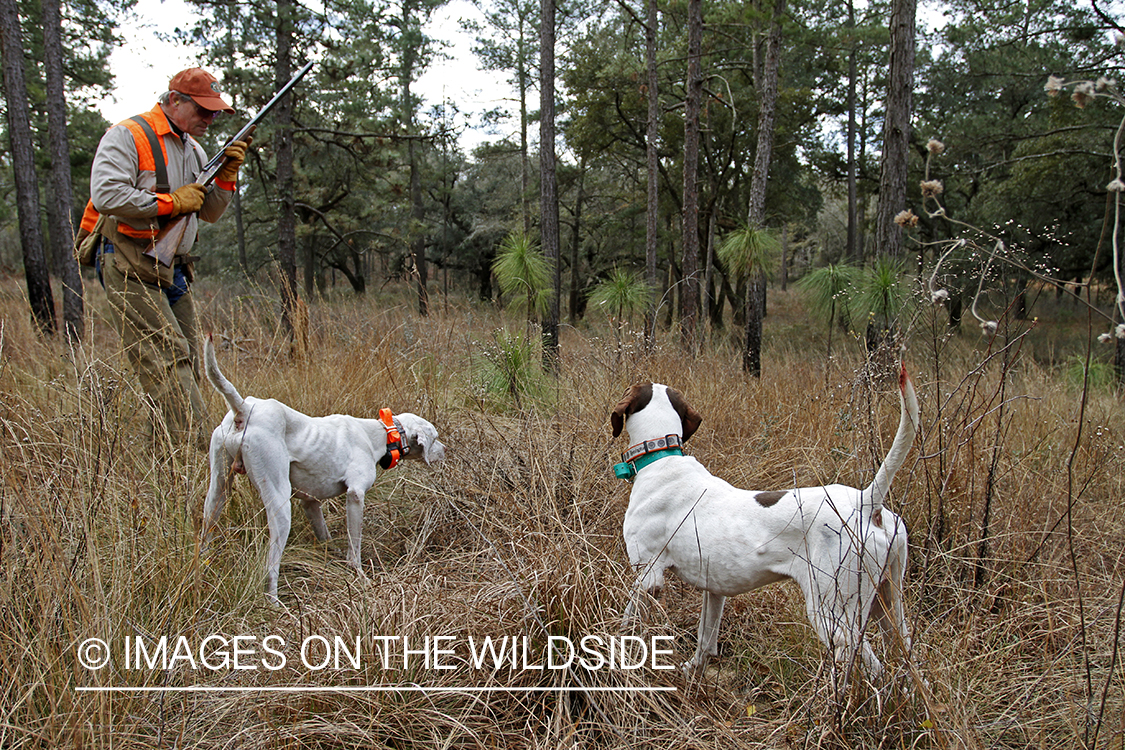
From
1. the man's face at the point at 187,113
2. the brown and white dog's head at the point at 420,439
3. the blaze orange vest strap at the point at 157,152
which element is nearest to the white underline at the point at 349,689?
the brown and white dog's head at the point at 420,439

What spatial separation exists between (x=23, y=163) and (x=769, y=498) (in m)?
9.15

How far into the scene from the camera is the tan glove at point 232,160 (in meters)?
3.60

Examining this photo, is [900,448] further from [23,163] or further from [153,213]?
[23,163]

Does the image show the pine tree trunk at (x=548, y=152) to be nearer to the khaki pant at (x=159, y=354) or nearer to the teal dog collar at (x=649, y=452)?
the khaki pant at (x=159, y=354)

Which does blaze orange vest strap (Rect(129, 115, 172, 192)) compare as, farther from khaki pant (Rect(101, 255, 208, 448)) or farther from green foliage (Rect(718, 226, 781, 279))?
green foliage (Rect(718, 226, 781, 279))

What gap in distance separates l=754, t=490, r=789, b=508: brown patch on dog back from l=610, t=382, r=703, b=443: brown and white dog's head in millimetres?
410

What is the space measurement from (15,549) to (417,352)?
362cm

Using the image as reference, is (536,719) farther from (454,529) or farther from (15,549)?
(15,549)

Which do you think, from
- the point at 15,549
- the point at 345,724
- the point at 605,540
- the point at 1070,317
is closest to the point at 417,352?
the point at 605,540

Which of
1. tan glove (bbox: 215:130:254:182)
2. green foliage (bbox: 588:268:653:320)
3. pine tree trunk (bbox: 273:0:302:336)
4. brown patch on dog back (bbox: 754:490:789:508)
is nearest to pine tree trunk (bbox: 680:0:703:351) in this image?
green foliage (bbox: 588:268:653:320)

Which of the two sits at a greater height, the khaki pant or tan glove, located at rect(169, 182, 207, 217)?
tan glove, located at rect(169, 182, 207, 217)

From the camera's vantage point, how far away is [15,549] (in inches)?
76.1

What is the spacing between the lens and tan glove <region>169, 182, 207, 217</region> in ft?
10.9

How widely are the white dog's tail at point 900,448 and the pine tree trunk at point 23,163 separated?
312 inches
